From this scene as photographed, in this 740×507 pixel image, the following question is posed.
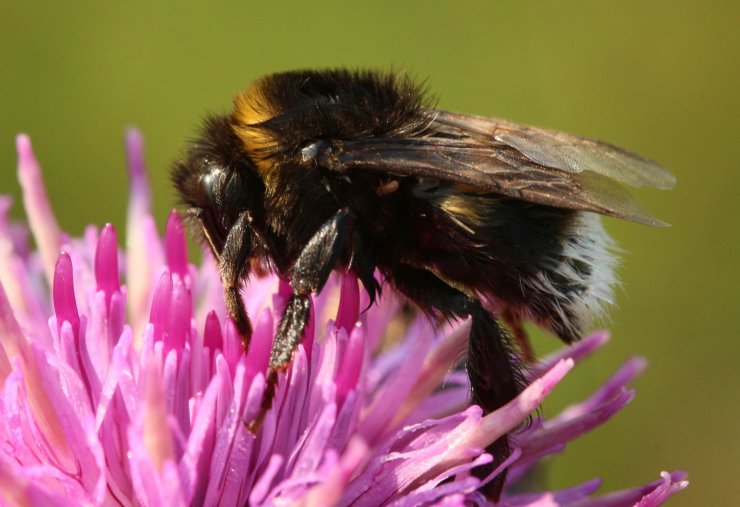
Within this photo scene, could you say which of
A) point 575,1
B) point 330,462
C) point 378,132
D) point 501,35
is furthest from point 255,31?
point 330,462

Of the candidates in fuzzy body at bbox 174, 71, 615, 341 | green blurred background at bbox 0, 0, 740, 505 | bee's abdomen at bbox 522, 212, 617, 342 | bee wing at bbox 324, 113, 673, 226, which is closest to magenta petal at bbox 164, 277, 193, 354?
fuzzy body at bbox 174, 71, 615, 341

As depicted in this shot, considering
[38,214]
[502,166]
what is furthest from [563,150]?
[38,214]

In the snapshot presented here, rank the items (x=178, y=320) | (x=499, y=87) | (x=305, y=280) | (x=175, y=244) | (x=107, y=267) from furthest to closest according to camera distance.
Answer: (x=499, y=87) < (x=175, y=244) < (x=107, y=267) < (x=178, y=320) < (x=305, y=280)

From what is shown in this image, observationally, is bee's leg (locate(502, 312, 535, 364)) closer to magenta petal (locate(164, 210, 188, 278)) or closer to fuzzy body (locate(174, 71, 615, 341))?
fuzzy body (locate(174, 71, 615, 341))

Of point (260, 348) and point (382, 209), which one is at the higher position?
point (382, 209)

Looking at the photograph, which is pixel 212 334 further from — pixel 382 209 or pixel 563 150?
pixel 563 150
